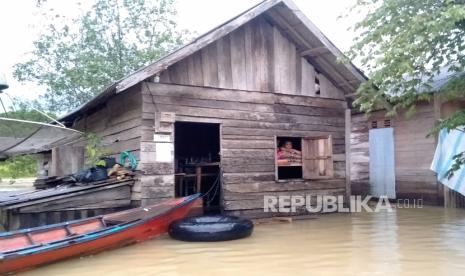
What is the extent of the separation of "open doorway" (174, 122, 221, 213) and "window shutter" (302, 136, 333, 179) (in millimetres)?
2135

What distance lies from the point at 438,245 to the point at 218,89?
516cm

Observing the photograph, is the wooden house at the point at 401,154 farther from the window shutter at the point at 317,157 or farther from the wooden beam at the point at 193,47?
the wooden beam at the point at 193,47

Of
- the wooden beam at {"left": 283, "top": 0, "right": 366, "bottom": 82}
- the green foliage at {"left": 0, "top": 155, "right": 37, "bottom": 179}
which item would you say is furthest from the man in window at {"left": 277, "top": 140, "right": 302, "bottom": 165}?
the green foliage at {"left": 0, "top": 155, "right": 37, "bottom": 179}

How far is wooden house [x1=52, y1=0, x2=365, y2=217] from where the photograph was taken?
8852 millimetres

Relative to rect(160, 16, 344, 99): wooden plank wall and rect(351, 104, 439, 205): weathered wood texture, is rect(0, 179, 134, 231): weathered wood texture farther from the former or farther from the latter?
rect(351, 104, 439, 205): weathered wood texture

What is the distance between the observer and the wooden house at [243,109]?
8852 millimetres

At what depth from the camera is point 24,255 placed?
5.61m

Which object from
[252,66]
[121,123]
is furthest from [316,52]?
[121,123]

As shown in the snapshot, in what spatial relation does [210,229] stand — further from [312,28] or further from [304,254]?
[312,28]

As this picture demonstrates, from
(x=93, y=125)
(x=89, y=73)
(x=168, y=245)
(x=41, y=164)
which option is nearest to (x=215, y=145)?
(x=93, y=125)

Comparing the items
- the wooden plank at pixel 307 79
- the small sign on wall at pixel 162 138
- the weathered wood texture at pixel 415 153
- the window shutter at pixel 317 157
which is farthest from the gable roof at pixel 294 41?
the weathered wood texture at pixel 415 153

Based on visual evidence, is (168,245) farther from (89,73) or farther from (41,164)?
(89,73)

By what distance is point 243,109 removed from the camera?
10070mm

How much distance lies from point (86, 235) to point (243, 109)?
4.77 meters
